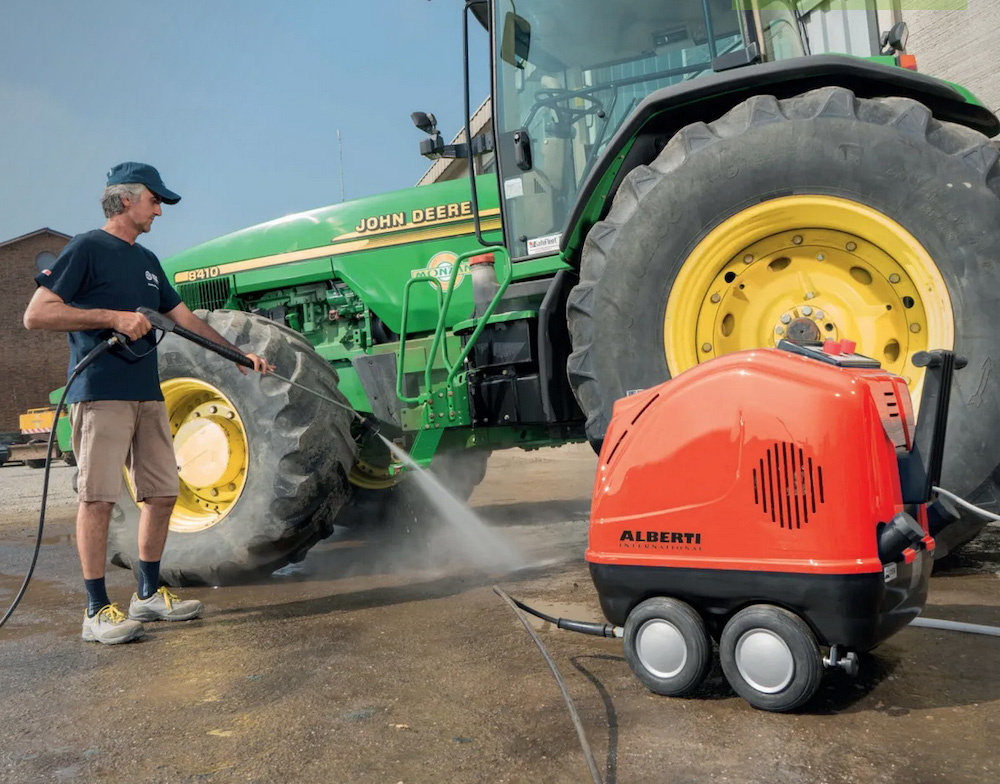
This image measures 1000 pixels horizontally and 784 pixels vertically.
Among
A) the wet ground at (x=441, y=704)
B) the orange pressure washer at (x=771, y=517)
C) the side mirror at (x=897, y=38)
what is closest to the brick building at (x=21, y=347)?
the wet ground at (x=441, y=704)

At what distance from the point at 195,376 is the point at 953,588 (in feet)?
10.7

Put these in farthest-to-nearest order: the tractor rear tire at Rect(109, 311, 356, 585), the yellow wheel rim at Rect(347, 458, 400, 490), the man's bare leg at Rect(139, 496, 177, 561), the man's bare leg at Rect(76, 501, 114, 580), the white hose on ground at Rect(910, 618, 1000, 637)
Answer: the yellow wheel rim at Rect(347, 458, 400, 490) → the tractor rear tire at Rect(109, 311, 356, 585) → the man's bare leg at Rect(139, 496, 177, 561) → the man's bare leg at Rect(76, 501, 114, 580) → the white hose on ground at Rect(910, 618, 1000, 637)

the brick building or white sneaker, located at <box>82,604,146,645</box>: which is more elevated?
the brick building

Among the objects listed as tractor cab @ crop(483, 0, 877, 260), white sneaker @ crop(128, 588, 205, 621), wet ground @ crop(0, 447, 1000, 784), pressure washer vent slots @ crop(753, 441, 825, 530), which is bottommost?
wet ground @ crop(0, 447, 1000, 784)

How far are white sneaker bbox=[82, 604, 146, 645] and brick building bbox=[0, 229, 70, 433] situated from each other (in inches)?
1229

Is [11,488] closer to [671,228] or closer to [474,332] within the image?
[474,332]

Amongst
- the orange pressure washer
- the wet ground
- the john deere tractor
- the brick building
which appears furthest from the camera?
the brick building

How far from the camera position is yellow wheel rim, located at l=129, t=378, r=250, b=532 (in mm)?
3934

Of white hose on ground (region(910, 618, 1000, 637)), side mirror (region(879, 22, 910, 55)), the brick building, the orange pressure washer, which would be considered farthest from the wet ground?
the brick building

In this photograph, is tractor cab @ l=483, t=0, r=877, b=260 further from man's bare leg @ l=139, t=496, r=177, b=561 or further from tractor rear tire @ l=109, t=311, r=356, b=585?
man's bare leg @ l=139, t=496, r=177, b=561

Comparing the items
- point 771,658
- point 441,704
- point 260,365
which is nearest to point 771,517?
point 771,658

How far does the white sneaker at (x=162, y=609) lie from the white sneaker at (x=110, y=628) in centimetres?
21

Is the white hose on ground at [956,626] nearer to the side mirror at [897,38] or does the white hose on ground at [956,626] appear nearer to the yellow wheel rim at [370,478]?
the side mirror at [897,38]

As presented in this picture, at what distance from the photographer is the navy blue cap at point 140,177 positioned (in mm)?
3334
